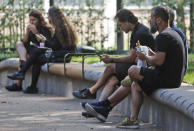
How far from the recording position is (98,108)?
842 cm

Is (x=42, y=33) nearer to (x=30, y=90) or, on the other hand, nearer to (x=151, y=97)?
(x=30, y=90)

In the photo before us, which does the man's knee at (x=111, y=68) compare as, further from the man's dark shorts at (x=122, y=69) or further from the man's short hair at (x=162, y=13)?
the man's short hair at (x=162, y=13)

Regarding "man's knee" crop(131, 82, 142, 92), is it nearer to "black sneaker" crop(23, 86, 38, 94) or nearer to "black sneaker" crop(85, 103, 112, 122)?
"black sneaker" crop(85, 103, 112, 122)

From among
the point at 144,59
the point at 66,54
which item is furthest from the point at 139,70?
the point at 66,54

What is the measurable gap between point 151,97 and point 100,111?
0.72m

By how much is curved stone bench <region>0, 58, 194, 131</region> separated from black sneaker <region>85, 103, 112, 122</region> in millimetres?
479

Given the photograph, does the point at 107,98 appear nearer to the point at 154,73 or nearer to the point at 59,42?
the point at 154,73

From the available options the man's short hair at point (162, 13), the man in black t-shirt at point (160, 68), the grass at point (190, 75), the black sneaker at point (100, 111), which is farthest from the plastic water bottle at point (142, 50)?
the grass at point (190, 75)

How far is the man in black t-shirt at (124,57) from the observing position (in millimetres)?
8648

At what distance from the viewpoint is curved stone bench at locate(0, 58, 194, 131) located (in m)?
7.00

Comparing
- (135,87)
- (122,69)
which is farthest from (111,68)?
(135,87)

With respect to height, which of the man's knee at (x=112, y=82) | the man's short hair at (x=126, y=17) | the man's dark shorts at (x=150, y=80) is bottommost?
the man's knee at (x=112, y=82)

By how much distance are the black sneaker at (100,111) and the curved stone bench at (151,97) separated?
479 millimetres

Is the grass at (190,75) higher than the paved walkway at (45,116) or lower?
higher
